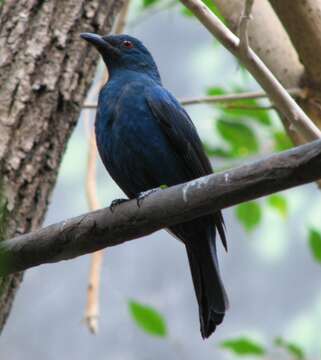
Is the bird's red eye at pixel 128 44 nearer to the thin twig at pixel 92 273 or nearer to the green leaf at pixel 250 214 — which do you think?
the thin twig at pixel 92 273

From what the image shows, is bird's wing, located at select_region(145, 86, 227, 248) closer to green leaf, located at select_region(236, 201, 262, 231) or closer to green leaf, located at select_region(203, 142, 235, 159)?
green leaf, located at select_region(203, 142, 235, 159)

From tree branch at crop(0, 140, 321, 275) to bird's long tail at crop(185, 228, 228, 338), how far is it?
0.91m

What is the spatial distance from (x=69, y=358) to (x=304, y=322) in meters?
2.27

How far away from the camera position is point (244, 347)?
5180 mm

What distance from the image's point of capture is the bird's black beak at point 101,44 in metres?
4.71

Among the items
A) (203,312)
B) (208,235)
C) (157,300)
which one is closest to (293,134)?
(208,235)

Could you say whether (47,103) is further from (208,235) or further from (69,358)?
(69,358)

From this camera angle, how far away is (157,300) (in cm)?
816

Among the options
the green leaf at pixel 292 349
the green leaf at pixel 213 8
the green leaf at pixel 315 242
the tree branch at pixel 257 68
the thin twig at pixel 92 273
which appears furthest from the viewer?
the green leaf at pixel 292 349

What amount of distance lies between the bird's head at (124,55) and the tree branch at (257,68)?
1.28 metres

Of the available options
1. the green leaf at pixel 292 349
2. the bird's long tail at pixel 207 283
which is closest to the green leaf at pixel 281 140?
the green leaf at pixel 292 349

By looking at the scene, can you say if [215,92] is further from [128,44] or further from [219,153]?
[128,44]

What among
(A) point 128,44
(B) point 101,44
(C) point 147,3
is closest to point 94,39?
(B) point 101,44

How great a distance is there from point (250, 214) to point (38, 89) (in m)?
1.82
